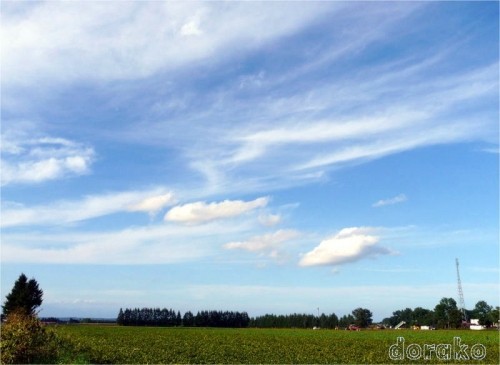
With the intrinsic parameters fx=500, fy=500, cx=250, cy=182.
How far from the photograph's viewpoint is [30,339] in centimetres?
2255

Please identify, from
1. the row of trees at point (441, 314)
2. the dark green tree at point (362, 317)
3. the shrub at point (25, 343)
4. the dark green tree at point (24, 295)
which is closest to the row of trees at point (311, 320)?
the dark green tree at point (362, 317)

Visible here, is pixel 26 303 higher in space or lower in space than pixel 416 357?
higher

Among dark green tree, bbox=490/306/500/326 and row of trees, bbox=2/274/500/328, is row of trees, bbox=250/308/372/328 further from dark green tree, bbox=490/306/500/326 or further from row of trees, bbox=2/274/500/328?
dark green tree, bbox=490/306/500/326

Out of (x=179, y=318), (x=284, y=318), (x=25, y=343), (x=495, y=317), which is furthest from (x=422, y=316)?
(x=25, y=343)

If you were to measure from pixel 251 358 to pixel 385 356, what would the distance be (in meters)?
8.89

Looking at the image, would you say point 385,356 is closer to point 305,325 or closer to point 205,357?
point 205,357

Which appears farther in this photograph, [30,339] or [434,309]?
[434,309]

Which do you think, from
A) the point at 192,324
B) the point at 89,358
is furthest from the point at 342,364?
the point at 192,324

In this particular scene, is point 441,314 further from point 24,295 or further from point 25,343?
point 25,343

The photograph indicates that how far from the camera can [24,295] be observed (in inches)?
2601

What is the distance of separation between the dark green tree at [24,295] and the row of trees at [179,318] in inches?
3562

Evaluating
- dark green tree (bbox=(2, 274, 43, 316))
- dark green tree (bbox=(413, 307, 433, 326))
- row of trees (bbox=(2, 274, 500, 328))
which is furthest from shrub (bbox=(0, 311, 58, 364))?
dark green tree (bbox=(413, 307, 433, 326))

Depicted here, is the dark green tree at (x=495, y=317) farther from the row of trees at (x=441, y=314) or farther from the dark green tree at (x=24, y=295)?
the dark green tree at (x=24, y=295)

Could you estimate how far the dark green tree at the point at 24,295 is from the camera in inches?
2581
